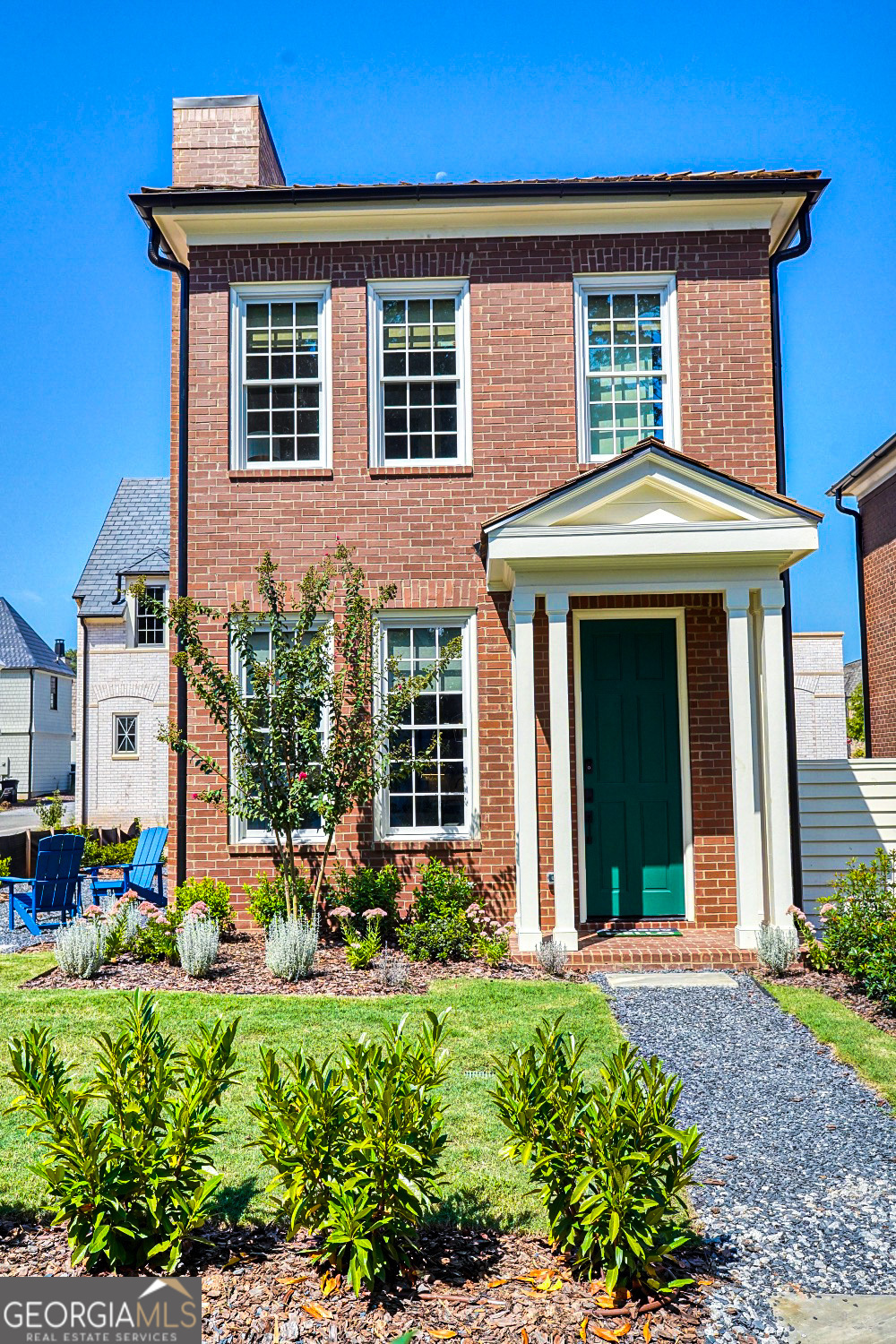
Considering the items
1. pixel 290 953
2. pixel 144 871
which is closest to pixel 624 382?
pixel 290 953

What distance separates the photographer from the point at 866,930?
25.8 ft

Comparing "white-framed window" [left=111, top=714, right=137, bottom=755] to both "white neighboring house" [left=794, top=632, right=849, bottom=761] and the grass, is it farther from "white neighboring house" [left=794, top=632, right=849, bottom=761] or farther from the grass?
A: the grass

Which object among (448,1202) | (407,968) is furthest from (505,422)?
(448,1202)

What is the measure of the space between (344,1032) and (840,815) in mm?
6143

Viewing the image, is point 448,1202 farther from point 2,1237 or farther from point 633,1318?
point 2,1237

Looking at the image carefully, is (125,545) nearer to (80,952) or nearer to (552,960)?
(80,952)

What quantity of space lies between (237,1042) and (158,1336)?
3.04 metres

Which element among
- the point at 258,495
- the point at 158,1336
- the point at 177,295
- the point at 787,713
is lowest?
the point at 158,1336

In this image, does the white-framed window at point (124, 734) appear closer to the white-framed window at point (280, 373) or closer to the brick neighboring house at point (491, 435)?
the brick neighboring house at point (491, 435)

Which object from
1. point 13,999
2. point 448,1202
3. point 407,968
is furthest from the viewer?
point 407,968

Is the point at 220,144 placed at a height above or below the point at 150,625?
above

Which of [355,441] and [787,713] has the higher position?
[355,441]

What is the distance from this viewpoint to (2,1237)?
12.6 feet

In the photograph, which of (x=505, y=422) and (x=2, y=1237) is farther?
(x=505, y=422)
